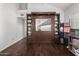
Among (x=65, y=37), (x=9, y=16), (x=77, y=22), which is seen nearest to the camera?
(x=77, y=22)

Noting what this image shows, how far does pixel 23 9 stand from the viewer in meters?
2.70

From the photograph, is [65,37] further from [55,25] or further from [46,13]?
[46,13]

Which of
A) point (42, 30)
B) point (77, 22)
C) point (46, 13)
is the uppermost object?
point (46, 13)

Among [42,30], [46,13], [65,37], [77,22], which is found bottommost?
[65,37]

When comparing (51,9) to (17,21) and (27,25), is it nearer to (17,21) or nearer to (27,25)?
(27,25)

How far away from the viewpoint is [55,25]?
9.05 feet

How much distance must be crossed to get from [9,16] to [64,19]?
1.34m

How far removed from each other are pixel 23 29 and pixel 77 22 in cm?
126

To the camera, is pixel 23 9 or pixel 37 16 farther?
pixel 37 16

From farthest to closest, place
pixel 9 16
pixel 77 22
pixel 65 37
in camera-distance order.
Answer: pixel 65 37 → pixel 9 16 → pixel 77 22

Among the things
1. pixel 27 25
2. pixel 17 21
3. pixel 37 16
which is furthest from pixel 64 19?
pixel 17 21

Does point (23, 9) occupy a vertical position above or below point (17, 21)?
above

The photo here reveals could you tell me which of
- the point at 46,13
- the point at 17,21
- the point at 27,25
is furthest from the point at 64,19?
the point at 17,21

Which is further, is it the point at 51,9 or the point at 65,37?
the point at 65,37
